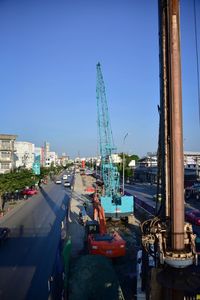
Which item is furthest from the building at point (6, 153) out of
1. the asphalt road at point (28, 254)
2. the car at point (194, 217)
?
the car at point (194, 217)

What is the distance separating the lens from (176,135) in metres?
8.66

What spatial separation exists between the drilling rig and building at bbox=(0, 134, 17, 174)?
6488 centimetres

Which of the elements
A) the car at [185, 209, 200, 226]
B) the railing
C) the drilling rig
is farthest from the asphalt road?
the railing

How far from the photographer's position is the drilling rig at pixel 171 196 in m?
8.29

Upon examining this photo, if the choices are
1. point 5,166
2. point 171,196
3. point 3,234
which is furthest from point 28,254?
point 5,166

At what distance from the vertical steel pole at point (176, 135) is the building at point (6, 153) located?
65326mm

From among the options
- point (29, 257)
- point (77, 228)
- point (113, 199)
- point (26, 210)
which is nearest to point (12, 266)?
point (29, 257)

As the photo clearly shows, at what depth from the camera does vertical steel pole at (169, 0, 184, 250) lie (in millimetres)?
8438

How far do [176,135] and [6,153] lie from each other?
66497 millimetres

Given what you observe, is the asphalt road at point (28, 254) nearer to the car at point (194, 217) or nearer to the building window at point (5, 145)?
the car at point (194, 217)

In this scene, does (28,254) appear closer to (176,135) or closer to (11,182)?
(176,135)

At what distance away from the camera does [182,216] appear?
851 centimetres

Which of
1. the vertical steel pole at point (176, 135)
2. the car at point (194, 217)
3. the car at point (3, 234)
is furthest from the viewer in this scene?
the car at point (194, 217)

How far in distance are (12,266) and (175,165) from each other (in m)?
13.0
